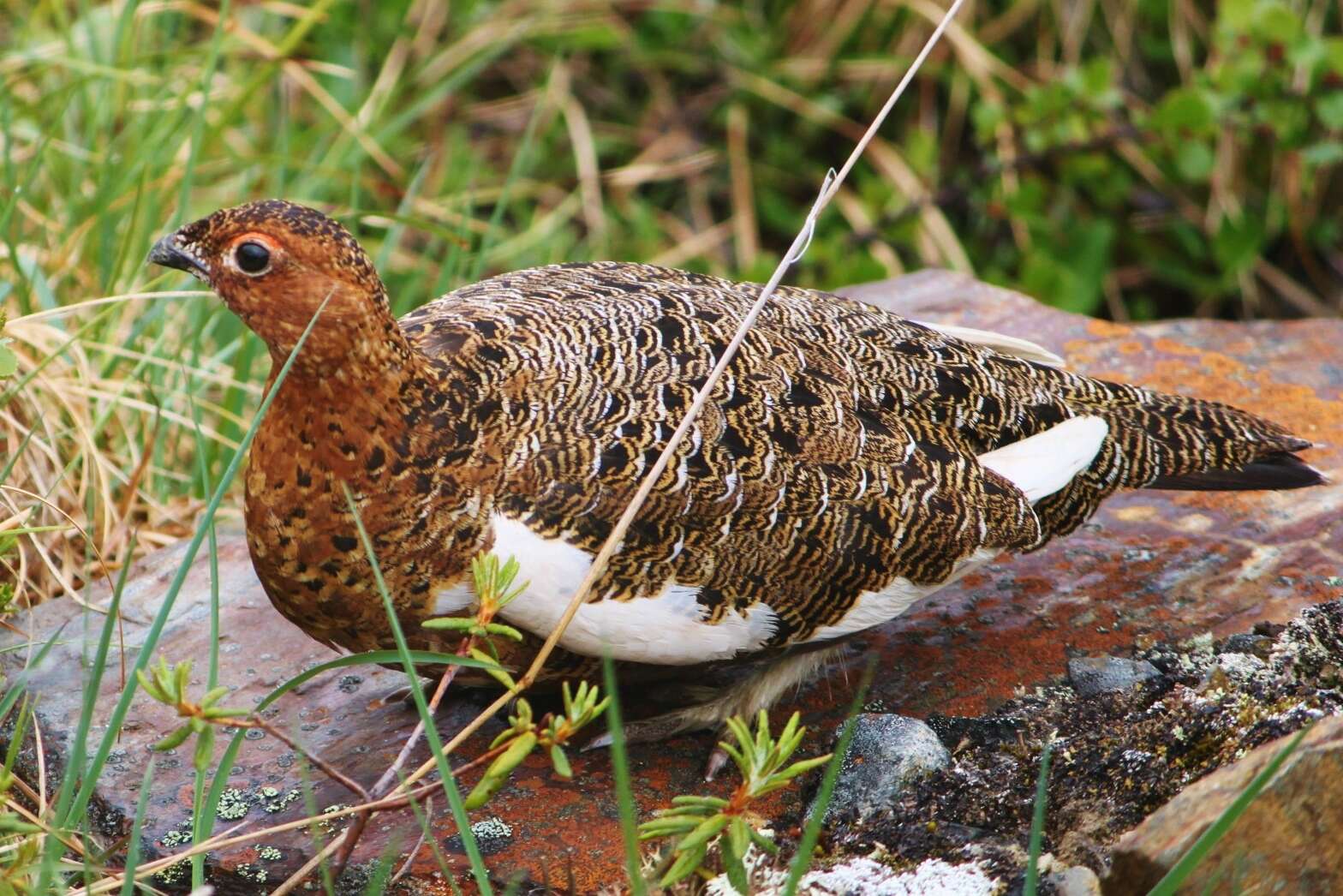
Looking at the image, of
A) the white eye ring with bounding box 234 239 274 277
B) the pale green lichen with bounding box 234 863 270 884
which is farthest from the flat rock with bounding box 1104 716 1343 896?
the white eye ring with bounding box 234 239 274 277

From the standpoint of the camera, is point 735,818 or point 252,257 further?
point 252,257

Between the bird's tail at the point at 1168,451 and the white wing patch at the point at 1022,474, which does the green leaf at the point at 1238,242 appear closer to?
the bird's tail at the point at 1168,451

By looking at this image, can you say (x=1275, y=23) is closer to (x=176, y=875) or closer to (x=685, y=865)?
(x=685, y=865)

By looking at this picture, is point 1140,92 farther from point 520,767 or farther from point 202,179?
point 520,767

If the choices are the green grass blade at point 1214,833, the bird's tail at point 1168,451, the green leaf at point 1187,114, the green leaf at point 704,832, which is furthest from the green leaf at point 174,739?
the green leaf at point 1187,114

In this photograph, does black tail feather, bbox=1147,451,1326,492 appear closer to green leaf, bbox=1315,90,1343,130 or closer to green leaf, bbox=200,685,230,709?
green leaf, bbox=200,685,230,709

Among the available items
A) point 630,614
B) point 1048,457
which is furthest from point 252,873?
point 1048,457
